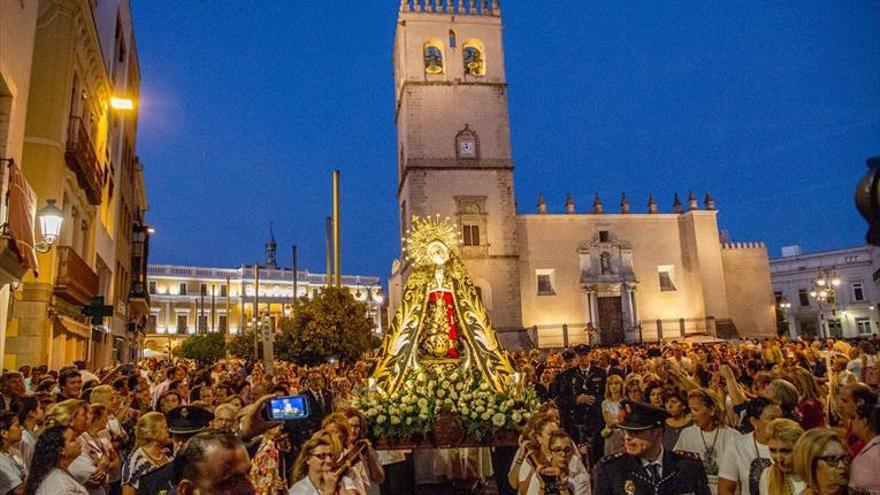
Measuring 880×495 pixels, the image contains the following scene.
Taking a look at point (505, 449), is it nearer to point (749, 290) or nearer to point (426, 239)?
point (426, 239)

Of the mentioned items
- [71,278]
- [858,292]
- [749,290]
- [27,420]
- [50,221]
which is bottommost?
[27,420]

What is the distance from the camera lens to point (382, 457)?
24.6 ft

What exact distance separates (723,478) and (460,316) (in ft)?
13.5

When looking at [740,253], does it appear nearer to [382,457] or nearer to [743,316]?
[743,316]

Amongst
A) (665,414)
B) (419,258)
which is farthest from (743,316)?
(665,414)

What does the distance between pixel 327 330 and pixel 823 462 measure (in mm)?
20167

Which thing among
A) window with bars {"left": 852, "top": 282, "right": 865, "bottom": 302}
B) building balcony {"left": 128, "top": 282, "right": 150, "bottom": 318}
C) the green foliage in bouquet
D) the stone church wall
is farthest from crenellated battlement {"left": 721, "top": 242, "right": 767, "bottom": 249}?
the green foliage in bouquet

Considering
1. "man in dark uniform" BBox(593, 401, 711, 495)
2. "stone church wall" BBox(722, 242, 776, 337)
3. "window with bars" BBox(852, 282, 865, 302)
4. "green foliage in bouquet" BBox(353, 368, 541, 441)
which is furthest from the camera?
"window with bars" BBox(852, 282, 865, 302)

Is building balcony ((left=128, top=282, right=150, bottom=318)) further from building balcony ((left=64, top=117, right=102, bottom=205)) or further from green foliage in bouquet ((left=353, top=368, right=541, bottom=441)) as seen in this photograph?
green foliage in bouquet ((left=353, top=368, right=541, bottom=441))

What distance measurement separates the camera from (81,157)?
14422 millimetres

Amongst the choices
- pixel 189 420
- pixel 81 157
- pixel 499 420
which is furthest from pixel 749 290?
pixel 189 420

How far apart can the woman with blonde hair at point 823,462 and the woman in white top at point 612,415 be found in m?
3.80

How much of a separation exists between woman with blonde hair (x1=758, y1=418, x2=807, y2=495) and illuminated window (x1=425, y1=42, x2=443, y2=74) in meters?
37.2

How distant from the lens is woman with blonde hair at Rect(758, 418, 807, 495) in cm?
392
